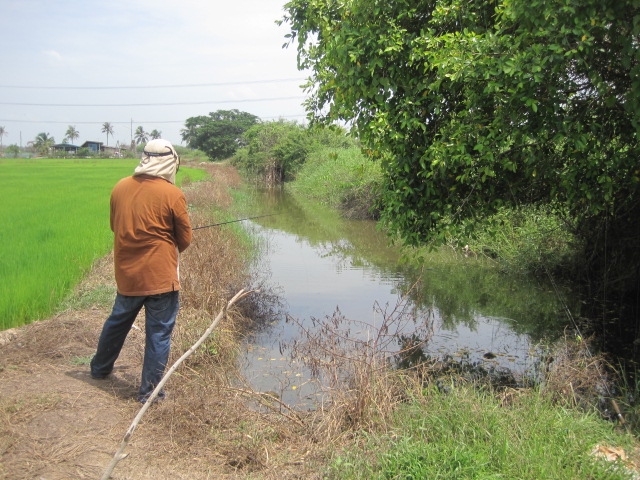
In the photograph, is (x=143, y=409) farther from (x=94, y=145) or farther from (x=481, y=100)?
(x=94, y=145)

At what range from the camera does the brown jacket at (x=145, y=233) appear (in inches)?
147

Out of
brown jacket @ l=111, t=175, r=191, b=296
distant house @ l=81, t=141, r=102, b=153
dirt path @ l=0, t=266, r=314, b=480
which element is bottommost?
dirt path @ l=0, t=266, r=314, b=480

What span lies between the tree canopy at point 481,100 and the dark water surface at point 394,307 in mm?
1179

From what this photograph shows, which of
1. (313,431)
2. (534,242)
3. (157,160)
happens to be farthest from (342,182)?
(313,431)

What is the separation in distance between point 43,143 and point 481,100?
78.2m

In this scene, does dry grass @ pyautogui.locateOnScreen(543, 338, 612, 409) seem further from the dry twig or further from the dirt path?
the dry twig

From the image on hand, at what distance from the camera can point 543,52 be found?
4199 millimetres

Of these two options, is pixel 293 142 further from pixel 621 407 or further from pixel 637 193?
pixel 621 407

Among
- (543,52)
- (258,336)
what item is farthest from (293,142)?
(543,52)

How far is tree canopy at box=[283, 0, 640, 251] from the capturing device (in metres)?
4.15

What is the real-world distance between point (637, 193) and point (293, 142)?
90.1 ft

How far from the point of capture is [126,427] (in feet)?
11.4

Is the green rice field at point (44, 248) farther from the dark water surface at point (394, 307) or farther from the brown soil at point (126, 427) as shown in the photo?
Result: the dark water surface at point (394, 307)

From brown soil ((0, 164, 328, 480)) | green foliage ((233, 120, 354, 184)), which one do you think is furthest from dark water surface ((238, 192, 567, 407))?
green foliage ((233, 120, 354, 184))
